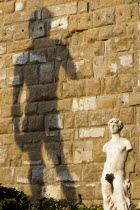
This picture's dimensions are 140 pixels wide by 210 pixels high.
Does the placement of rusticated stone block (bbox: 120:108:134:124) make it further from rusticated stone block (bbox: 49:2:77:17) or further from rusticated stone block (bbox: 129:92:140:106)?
rusticated stone block (bbox: 49:2:77:17)

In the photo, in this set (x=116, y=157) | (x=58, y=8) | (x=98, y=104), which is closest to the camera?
(x=116, y=157)

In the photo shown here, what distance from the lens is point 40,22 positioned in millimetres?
11594

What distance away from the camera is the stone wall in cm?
1056

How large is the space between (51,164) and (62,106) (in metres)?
1.03

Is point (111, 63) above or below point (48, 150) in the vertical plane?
above

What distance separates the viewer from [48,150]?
36.1 feet

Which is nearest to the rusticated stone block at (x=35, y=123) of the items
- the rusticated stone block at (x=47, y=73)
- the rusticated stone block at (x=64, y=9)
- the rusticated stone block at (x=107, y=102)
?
the rusticated stone block at (x=47, y=73)

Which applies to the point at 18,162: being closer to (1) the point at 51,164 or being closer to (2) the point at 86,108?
(1) the point at 51,164

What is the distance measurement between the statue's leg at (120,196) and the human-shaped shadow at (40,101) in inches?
90.8

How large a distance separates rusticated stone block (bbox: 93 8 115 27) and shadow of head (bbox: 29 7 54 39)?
885mm

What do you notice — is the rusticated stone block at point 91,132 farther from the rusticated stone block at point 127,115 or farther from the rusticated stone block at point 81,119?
the rusticated stone block at point 127,115

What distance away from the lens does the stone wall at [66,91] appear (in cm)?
1056

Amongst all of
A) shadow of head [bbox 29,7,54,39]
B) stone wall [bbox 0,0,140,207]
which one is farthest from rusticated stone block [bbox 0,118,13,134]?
shadow of head [bbox 29,7,54,39]

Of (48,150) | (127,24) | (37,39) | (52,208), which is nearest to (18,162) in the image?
(48,150)
